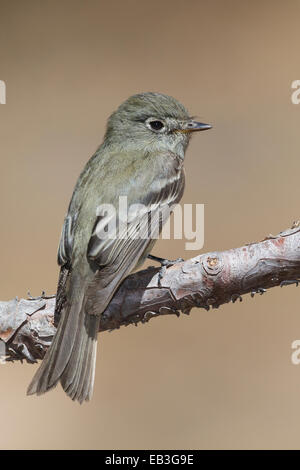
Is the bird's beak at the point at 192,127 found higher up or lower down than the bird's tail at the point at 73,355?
higher up

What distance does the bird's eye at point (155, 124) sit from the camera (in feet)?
12.3

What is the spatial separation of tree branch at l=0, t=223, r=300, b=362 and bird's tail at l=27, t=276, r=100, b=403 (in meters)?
0.09

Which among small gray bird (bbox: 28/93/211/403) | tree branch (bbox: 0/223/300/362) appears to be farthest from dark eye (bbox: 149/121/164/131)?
tree branch (bbox: 0/223/300/362)

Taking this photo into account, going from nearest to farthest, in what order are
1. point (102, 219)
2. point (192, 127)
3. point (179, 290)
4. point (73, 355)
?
point (179, 290) < point (73, 355) < point (102, 219) < point (192, 127)

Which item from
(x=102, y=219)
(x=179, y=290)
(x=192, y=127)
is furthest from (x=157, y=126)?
(x=179, y=290)

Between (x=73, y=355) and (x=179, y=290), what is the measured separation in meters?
0.52

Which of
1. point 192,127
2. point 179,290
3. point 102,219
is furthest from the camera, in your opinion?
point 192,127

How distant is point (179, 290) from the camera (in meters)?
2.81

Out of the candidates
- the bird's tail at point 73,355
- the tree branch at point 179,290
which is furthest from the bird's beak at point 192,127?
the bird's tail at point 73,355

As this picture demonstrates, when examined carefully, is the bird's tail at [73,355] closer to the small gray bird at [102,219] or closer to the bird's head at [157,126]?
the small gray bird at [102,219]

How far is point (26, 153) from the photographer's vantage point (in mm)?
7543

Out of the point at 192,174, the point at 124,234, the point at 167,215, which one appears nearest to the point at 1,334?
the point at 124,234

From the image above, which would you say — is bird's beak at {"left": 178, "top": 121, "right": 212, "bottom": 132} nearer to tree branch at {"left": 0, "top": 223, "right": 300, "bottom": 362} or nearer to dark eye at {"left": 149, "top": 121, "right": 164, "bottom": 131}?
dark eye at {"left": 149, "top": 121, "right": 164, "bottom": 131}

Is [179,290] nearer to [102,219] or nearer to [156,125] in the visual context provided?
[102,219]
